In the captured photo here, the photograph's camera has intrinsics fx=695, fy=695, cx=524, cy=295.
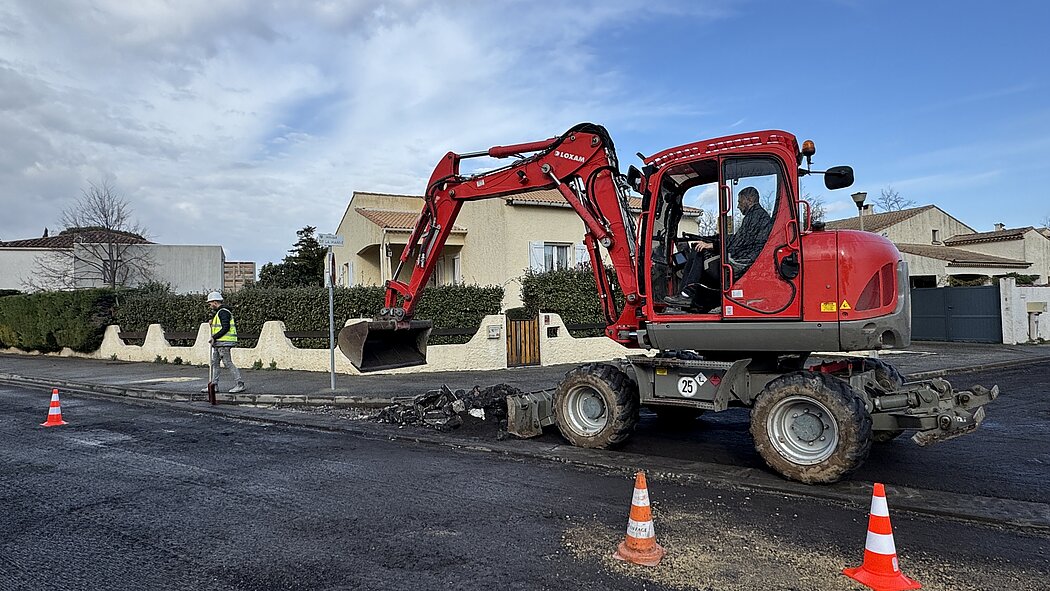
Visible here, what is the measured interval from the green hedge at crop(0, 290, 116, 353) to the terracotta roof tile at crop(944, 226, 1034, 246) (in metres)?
40.4

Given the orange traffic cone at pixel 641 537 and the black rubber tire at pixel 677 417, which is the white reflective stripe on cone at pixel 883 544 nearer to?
the orange traffic cone at pixel 641 537

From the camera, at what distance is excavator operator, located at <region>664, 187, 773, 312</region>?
678 centimetres

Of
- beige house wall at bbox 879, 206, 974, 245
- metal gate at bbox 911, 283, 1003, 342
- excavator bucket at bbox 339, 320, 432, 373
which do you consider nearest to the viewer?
excavator bucket at bbox 339, 320, 432, 373

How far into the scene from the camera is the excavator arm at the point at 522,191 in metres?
7.94

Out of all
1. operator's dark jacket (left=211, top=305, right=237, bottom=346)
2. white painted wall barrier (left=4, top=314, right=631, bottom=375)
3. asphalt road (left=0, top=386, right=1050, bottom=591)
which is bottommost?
asphalt road (left=0, top=386, right=1050, bottom=591)

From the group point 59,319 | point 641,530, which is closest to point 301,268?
point 59,319

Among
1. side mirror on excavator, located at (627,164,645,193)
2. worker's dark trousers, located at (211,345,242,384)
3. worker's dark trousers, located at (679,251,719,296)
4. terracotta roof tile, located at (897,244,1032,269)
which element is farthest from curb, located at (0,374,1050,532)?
terracotta roof tile, located at (897,244,1032,269)

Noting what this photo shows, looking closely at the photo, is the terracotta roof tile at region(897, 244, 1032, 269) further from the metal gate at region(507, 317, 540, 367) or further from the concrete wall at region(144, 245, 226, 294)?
the concrete wall at region(144, 245, 226, 294)

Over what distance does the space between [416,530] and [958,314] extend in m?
24.7

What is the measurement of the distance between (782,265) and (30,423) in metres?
10.9

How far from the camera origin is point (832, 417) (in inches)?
240

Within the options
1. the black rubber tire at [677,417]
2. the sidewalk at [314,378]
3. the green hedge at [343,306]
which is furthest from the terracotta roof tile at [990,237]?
the black rubber tire at [677,417]

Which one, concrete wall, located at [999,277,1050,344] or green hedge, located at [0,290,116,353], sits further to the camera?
concrete wall, located at [999,277,1050,344]

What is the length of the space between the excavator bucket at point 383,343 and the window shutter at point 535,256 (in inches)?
430
